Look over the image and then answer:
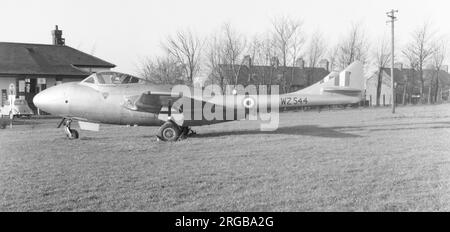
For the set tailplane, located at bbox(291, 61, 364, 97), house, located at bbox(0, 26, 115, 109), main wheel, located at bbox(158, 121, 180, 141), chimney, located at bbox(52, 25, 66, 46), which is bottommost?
main wheel, located at bbox(158, 121, 180, 141)

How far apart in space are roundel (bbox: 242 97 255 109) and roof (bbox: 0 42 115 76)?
30.2 metres

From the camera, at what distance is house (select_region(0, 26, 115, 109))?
39.3 metres

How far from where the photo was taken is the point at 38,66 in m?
40.6

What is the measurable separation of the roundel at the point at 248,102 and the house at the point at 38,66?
26287 millimetres

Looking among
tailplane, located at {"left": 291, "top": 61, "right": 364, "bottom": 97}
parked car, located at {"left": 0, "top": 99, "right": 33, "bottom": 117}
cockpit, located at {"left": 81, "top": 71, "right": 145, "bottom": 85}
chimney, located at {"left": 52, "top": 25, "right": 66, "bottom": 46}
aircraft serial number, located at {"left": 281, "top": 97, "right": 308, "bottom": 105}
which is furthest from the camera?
chimney, located at {"left": 52, "top": 25, "right": 66, "bottom": 46}

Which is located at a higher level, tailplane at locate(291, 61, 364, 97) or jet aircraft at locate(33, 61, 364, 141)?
tailplane at locate(291, 61, 364, 97)

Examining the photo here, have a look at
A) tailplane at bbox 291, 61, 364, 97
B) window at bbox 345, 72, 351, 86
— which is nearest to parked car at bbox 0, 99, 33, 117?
tailplane at bbox 291, 61, 364, 97

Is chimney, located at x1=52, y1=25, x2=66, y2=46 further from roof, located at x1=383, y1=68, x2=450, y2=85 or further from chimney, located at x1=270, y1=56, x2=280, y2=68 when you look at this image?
roof, located at x1=383, y1=68, x2=450, y2=85

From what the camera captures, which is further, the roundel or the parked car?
the parked car

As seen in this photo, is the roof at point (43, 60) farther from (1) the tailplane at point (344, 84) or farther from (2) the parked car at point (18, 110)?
(1) the tailplane at point (344, 84)

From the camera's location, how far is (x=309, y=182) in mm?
6875

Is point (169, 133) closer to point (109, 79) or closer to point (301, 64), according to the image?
point (109, 79)

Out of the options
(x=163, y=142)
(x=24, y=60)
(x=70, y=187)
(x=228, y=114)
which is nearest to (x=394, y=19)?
(x=228, y=114)

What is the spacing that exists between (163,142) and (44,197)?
7112 millimetres
